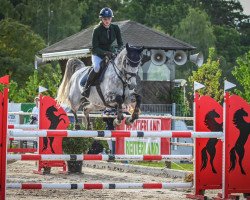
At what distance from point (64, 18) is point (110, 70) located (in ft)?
173

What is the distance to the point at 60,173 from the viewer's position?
615 inches

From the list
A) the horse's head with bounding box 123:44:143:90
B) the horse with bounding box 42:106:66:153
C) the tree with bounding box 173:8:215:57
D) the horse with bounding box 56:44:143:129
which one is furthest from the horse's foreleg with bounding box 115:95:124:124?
the tree with bounding box 173:8:215:57

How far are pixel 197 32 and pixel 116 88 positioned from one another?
59.0 metres

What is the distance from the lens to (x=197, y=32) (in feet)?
225

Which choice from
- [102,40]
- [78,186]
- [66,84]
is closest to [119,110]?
[102,40]

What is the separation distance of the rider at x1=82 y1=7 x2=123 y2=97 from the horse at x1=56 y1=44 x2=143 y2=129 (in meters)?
0.10

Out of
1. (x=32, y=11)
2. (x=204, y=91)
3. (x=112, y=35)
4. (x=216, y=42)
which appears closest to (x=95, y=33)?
(x=112, y=35)

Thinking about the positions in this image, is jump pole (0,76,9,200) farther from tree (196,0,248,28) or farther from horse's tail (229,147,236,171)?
tree (196,0,248,28)

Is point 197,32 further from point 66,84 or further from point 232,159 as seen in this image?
point 232,159

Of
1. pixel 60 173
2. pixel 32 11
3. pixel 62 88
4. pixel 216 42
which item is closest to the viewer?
pixel 62 88

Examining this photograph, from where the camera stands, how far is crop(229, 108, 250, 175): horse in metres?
10.1

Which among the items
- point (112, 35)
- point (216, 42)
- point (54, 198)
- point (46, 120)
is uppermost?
point (216, 42)

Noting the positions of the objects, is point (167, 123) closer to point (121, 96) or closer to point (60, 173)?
point (60, 173)

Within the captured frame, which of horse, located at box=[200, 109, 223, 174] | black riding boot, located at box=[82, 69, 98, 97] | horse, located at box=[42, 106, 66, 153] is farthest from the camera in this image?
horse, located at box=[42, 106, 66, 153]
